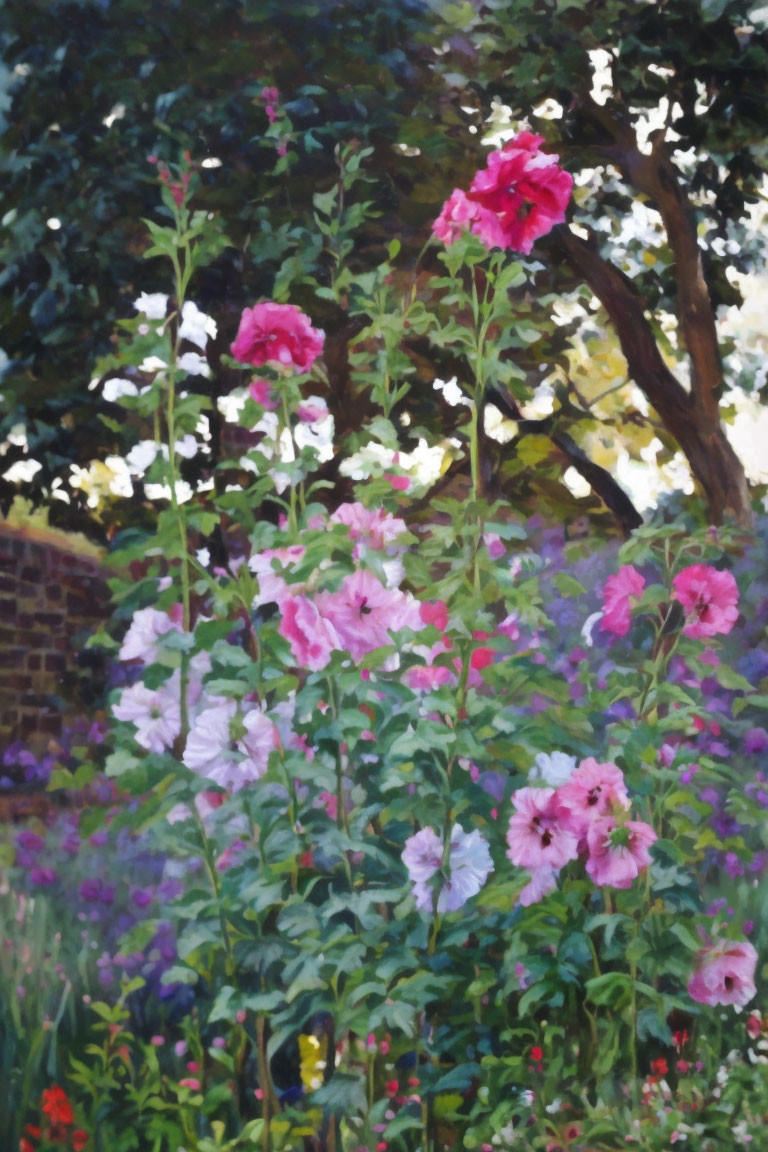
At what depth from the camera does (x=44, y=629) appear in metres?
6.87

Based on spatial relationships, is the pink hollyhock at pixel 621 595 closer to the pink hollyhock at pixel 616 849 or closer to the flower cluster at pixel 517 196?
the pink hollyhock at pixel 616 849

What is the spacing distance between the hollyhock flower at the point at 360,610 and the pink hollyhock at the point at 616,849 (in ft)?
1.86

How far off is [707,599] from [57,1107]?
1741 millimetres

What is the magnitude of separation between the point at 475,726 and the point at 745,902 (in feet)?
4.69

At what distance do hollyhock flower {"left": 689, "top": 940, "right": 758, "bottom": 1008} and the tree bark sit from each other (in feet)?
9.17

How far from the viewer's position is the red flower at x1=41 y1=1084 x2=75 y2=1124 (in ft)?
8.64

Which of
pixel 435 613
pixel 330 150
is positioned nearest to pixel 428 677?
pixel 435 613

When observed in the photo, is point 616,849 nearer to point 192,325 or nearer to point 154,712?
point 154,712

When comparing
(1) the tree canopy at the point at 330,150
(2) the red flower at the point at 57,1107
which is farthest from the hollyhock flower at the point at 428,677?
(1) the tree canopy at the point at 330,150

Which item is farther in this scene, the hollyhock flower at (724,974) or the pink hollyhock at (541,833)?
the hollyhock flower at (724,974)

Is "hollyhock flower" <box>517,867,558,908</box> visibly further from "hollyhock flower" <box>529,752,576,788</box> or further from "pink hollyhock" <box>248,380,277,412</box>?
"pink hollyhock" <box>248,380,277,412</box>

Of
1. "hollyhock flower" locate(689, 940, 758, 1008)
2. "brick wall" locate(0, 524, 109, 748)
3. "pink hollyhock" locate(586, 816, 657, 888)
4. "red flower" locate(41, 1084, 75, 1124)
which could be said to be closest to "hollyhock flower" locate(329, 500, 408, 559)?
"pink hollyhock" locate(586, 816, 657, 888)

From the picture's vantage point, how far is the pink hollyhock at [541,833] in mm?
2467

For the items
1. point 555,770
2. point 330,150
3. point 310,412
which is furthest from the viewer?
point 330,150
